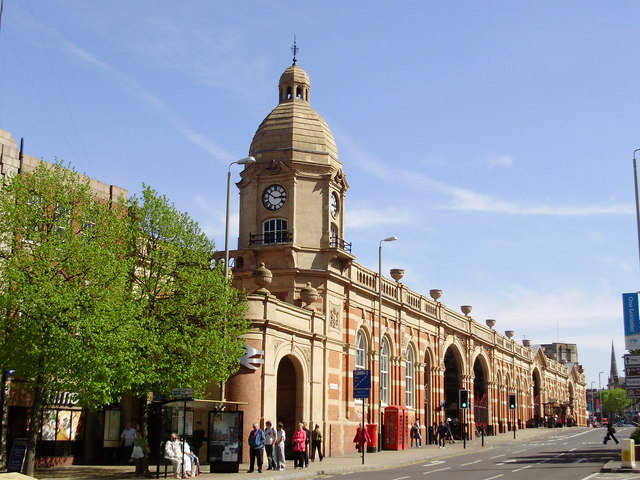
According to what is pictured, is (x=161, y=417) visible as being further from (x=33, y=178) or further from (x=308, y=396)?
(x=308, y=396)

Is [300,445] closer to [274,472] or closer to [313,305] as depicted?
[274,472]

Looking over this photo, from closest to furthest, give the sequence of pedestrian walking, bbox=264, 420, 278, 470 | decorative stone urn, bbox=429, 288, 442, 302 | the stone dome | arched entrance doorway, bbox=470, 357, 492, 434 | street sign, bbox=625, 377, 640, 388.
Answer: pedestrian walking, bbox=264, 420, 278, 470 → street sign, bbox=625, 377, 640, 388 → the stone dome → decorative stone urn, bbox=429, 288, 442, 302 → arched entrance doorway, bbox=470, 357, 492, 434

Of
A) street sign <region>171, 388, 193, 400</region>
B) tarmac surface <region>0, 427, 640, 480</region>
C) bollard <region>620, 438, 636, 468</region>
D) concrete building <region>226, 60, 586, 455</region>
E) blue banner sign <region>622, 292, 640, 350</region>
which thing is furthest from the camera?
concrete building <region>226, 60, 586, 455</region>

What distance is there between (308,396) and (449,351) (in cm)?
3056

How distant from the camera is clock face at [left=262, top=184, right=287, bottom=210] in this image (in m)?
44.2

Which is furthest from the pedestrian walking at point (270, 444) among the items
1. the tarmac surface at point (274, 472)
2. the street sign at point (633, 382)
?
the street sign at point (633, 382)

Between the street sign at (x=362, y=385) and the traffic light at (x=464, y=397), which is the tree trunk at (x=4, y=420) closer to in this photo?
the street sign at (x=362, y=385)

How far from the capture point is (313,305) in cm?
4178

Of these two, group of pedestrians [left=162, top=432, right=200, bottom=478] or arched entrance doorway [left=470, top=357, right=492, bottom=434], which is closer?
group of pedestrians [left=162, top=432, right=200, bottom=478]

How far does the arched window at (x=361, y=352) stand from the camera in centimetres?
4616

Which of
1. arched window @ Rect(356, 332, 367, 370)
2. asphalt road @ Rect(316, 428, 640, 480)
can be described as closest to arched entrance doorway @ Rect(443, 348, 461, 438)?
arched window @ Rect(356, 332, 367, 370)

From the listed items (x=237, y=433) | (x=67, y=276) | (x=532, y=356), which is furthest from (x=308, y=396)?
(x=532, y=356)

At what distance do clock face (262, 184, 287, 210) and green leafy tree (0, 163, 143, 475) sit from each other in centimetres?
1797

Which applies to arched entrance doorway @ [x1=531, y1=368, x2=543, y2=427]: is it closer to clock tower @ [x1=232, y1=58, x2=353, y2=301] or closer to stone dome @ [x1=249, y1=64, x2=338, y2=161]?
clock tower @ [x1=232, y1=58, x2=353, y2=301]
